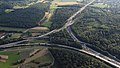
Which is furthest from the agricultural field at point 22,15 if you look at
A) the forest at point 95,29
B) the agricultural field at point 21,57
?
the agricultural field at point 21,57

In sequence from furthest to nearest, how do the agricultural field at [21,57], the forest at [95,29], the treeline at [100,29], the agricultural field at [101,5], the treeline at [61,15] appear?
1. the agricultural field at [101,5]
2. the treeline at [61,15]
3. the forest at [95,29]
4. the treeline at [100,29]
5. the agricultural field at [21,57]

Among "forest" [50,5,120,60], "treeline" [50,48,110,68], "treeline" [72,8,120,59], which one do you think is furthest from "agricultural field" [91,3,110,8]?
"treeline" [50,48,110,68]

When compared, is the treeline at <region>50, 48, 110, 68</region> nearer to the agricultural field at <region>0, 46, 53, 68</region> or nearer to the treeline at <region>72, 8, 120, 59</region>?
the agricultural field at <region>0, 46, 53, 68</region>

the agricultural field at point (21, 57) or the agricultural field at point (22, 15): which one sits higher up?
the agricultural field at point (22, 15)

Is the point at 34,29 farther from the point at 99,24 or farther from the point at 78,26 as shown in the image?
the point at 99,24

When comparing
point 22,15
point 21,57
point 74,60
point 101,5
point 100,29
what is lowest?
point 21,57

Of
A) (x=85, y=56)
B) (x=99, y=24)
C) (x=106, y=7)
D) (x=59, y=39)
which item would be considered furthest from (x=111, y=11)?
(x=85, y=56)

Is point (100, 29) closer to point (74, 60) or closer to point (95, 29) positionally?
point (95, 29)

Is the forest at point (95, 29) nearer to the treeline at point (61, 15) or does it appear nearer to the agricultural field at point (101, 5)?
the treeline at point (61, 15)

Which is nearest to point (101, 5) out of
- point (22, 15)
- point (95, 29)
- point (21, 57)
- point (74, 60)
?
point (95, 29)

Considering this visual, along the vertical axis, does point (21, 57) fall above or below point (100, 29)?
below
